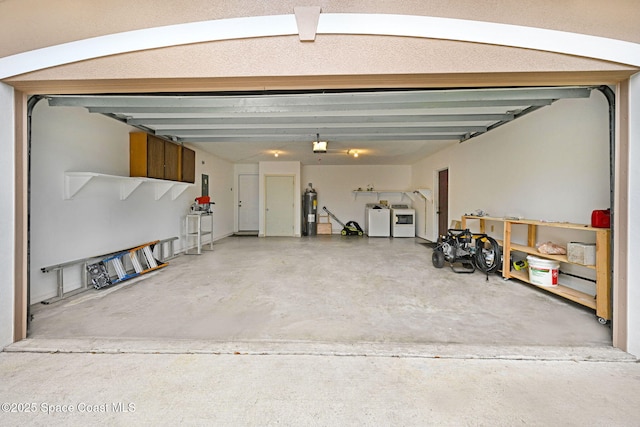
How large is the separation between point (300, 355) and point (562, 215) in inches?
129

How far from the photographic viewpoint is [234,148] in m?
6.20

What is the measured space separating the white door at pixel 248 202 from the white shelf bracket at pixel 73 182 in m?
5.75

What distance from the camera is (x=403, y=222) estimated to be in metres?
7.82

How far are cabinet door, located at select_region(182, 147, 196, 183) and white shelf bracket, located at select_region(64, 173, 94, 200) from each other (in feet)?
7.02

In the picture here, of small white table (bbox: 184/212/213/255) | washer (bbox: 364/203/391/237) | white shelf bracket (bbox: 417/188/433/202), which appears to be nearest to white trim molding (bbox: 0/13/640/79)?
small white table (bbox: 184/212/213/255)

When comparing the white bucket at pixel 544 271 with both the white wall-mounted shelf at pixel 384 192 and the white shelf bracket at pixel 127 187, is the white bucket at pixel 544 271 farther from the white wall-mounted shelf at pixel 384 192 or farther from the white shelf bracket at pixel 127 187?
the white wall-mounted shelf at pixel 384 192

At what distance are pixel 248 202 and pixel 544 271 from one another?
765 centimetres

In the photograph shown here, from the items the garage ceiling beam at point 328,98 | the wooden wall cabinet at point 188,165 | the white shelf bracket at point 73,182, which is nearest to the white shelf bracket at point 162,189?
the wooden wall cabinet at point 188,165

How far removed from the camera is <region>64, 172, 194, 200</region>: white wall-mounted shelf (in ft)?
9.59

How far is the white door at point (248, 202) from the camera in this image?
28.5 feet

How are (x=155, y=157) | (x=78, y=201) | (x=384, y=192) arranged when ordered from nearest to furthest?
(x=78, y=201) → (x=155, y=157) → (x=384, y=192)

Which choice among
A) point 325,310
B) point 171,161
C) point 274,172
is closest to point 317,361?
point 325,310

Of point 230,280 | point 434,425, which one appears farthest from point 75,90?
point 434,425

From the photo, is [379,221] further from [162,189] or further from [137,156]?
[137,156]
